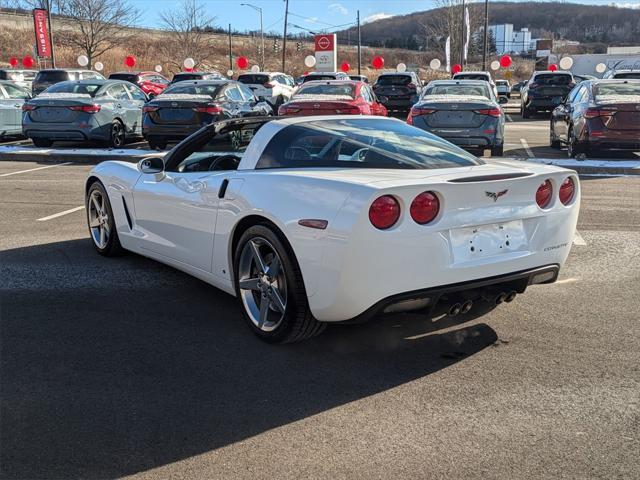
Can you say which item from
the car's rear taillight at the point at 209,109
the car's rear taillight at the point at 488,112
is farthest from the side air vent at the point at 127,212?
the car's rear taillight at the point at 209,109

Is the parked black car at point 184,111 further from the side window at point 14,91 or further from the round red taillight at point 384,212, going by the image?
the round red taillight at point 384,212

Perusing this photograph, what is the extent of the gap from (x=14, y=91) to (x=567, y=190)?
54.3ft

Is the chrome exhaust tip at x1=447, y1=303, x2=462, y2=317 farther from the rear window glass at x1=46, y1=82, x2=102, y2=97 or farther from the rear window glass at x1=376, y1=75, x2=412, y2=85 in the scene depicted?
the rear window glass at x1=376, y1=75, x2=412, y2=85

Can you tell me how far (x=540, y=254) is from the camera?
4105 millimetres

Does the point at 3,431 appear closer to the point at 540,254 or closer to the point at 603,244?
the point at 540,254

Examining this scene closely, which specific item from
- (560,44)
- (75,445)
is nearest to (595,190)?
(75,445)

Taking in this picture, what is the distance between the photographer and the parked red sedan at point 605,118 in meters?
11.7

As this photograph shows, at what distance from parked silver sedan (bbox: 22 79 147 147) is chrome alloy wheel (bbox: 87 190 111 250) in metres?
8.68

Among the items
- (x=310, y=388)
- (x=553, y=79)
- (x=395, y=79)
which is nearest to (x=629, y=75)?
Answer: (x=553, y=79)

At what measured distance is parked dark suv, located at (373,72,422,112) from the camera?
2628 cm

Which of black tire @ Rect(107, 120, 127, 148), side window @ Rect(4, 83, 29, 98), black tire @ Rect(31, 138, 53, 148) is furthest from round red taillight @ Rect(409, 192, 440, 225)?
side window @ Rect(4, 83, 29, 98)

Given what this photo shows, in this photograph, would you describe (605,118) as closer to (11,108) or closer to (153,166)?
(153,166)

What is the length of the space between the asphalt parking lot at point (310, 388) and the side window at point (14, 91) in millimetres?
13372

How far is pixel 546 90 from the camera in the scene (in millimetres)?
25078
